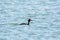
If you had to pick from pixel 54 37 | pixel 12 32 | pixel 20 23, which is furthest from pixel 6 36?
pixel 54 37

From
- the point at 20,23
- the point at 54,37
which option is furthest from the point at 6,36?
the point at 54,37

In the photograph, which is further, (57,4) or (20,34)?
(57,4)

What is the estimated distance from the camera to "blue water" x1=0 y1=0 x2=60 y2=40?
6953 millimetres

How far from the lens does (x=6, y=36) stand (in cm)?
694

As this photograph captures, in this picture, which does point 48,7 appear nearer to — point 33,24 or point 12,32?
point 33,24

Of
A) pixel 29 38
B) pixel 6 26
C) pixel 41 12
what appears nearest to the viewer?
pixel 29 38

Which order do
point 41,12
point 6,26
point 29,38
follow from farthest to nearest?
1. point 41,12
2. point 6,26
3. point 29,38

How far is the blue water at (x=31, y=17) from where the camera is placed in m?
6.95

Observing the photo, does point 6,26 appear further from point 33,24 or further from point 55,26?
point 55,26

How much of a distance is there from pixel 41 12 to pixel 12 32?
4.23 feet

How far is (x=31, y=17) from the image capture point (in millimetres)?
7781

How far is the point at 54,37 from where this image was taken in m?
6.87

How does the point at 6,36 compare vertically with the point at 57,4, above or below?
below

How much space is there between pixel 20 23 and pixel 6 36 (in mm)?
662
